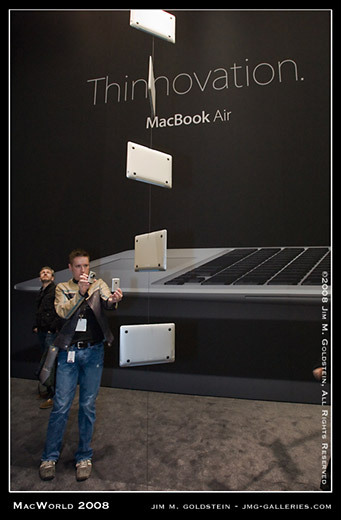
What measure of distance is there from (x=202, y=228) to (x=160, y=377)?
1.33 m

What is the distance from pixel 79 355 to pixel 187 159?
1.83 meters

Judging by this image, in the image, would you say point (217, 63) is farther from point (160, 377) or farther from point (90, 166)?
point (160, 377)

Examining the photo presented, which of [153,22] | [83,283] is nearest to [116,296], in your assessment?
[83,283]

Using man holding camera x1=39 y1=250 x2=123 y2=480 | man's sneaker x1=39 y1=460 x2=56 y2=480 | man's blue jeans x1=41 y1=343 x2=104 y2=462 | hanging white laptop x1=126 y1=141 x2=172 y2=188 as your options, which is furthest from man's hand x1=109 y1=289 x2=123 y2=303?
man's sneaker x1=39 y1=460 x2=56 y2=480

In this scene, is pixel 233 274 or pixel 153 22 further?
pixel 233 274

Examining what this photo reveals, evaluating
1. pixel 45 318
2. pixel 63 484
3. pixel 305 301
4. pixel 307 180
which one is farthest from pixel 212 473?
pixel 307 180

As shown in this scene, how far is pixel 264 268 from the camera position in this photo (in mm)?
2266

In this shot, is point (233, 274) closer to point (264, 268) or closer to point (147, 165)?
point (264, 268)

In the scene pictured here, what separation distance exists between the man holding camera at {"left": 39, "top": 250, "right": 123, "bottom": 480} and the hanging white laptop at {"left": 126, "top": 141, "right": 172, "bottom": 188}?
22.5 inches

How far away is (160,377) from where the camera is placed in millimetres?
→ 2766

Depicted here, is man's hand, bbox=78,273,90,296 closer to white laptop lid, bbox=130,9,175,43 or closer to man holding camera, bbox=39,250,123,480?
man holding camera, bbox=39,250,123,480

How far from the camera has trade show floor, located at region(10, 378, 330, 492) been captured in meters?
1.61

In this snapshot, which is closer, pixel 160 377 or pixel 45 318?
pixel 45 318
